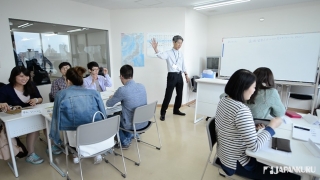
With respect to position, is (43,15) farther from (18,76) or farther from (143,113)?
(143,113)

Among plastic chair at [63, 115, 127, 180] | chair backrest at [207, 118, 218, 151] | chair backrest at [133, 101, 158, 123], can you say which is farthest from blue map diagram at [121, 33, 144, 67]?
chair backrest at [207, 118, 218, 151]

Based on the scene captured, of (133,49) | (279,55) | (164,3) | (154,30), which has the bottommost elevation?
(279,55)

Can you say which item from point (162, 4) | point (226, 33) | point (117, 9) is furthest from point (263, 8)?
point (117, 9)

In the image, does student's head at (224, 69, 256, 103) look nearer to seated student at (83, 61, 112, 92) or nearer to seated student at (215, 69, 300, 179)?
seated student at (215, 69, 300, 179)

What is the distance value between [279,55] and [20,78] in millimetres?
4732

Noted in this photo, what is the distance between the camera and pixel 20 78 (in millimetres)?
2221

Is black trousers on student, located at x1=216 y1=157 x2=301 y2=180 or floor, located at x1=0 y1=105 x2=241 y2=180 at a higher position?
black trousers on student, located at x1=216 y1=157 x2=301 y2=180

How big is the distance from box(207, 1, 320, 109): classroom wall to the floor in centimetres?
339

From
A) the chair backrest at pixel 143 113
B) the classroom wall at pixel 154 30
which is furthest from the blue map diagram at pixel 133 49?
the chair backrest at pixel 143 113

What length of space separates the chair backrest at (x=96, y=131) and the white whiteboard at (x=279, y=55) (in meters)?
3.65

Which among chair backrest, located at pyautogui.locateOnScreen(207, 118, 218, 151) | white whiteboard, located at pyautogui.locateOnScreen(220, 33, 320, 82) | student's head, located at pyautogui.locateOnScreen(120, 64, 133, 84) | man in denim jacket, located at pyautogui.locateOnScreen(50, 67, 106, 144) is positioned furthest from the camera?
white whiteboard, located at pyautogui.locateOnScreen(220, 33, 320, 82)

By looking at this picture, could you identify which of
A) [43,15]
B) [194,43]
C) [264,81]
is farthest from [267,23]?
[43,15]

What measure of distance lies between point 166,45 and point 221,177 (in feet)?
10.6

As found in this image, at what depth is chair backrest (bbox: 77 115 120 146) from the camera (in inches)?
62.3
